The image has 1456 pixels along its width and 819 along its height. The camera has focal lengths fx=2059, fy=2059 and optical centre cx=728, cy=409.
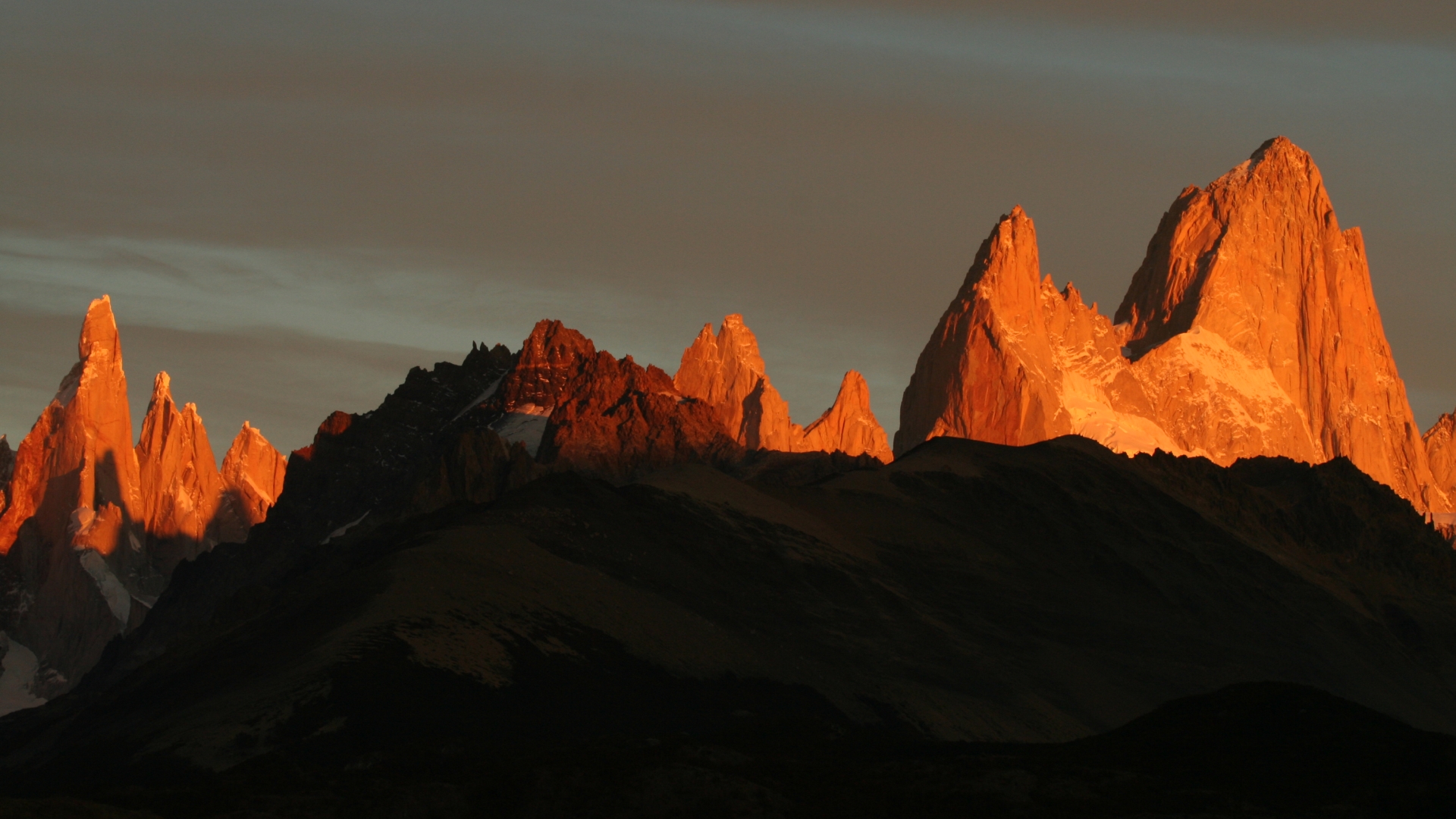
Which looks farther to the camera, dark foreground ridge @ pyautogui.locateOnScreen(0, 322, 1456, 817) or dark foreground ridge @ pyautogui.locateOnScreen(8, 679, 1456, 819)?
dark foreground ridge @ pyautogui.locateOnScreen(0, 322, 1456, 817)

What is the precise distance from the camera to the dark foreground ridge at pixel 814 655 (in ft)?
213

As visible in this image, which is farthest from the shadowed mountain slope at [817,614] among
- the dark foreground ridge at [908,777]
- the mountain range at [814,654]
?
the dark foreground ridge at [908,777]

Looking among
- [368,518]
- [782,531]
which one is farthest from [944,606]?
[368,518]

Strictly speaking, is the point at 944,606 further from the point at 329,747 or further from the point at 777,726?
the point at 329,747

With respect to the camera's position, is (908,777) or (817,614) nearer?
(908,777)

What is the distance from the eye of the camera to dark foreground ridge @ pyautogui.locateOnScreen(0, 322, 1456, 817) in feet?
213

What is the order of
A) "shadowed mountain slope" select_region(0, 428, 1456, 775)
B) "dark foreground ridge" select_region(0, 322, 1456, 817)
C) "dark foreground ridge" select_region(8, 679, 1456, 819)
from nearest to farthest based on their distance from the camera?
"dark foreground ridge" select_region(8, 679, 1456, 819) → "dark foreground ridge" select_region(0, 322, 1456, 817) → "shadowed mountain slope" select_region(0, 428, 1456, 775)

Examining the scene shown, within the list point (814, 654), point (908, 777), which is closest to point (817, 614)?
point (814, 654)

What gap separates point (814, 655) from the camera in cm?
10538

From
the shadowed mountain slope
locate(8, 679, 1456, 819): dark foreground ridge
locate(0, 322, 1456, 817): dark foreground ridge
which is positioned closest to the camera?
locate(8, 679, 1456, 819): dark foreground ridge

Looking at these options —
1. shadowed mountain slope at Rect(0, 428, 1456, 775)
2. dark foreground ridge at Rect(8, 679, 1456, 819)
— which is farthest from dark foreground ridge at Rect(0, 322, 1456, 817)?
shadowed mountain slope at Rect(0, 428, 1456, 775)

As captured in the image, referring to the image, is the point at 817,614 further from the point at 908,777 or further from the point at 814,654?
the point at 908,777

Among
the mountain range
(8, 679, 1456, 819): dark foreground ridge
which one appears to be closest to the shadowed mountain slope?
the mountain range

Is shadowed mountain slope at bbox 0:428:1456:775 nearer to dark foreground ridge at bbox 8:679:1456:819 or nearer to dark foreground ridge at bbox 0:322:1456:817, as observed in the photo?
dark foreground ridge at bbox 0:322:1456:817
